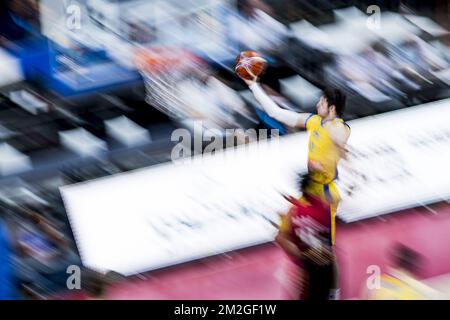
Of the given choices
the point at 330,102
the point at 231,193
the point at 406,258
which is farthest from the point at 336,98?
the point at 406,258

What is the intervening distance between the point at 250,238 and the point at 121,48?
0.70 metres

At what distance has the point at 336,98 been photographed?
81.7 inches

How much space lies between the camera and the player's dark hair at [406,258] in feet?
7.04

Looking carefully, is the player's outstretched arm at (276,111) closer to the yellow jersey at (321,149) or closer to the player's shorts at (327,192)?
the yellow jersey at (321,149)

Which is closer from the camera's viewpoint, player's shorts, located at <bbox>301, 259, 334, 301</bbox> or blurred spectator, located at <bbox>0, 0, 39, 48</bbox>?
blurred spectator, located at <bbox>0, 0, 39, 48</bbox>

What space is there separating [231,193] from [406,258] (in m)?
0.61

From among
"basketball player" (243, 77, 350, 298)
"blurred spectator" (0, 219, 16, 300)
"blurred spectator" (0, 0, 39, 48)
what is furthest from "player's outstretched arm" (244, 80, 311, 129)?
"blurred spectator" (0, 219, 16, 300)

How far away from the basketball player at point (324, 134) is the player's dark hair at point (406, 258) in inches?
10.1

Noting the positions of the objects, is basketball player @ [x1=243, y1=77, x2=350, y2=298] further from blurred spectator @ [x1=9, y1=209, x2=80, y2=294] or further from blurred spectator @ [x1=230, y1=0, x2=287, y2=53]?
blurred spectator @ [x1=9, y1=209, x2=80, y2=294]

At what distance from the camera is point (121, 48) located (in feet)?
6.55

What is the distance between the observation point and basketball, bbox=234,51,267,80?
6.68 feet

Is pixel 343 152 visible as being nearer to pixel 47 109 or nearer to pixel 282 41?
pixel 282 41
